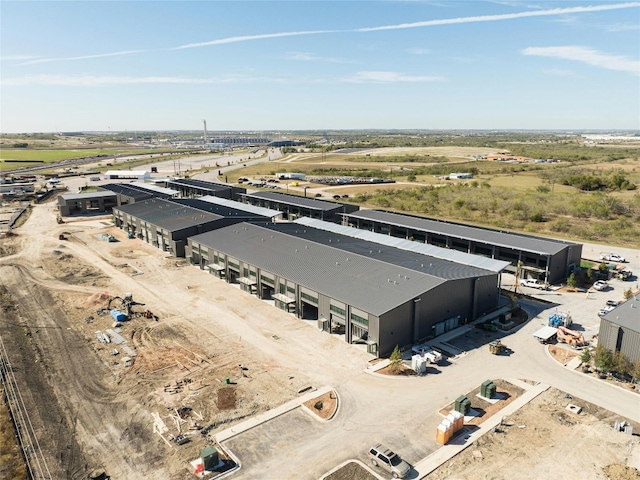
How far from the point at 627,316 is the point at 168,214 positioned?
71.0 meters

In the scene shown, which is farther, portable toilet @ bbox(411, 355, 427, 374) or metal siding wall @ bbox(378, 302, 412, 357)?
metal siding wall @ bbox(378, 302, 412, 357)

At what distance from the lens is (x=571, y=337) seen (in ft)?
139

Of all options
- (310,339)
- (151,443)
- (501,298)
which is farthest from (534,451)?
(501,298)

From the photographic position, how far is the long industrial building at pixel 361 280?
4112cm

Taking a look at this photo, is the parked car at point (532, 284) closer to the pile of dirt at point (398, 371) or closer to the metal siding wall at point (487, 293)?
the metal siding wall at point (487, 293)

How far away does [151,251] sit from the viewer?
74.2 metres

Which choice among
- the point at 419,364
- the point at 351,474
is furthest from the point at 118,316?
the point at 351,474

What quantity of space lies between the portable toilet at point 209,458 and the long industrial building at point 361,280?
17.6 metres

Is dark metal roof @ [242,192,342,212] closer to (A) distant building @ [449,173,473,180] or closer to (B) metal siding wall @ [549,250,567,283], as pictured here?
(B) metal siding wall @ [549,250,567,283]

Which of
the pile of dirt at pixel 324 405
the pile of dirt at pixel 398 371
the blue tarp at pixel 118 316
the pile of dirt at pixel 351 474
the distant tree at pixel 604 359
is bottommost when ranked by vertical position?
the pile of dirt at pixel 351 474

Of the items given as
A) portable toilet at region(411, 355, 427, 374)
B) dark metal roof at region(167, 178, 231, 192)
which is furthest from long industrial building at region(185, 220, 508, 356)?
dark metal roof at region(167, 178, 231, 192)

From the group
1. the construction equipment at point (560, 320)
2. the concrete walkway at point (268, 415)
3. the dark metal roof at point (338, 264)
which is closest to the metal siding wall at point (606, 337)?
the construction equipment at point (560, 320)

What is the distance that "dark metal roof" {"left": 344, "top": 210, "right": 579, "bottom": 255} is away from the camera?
6009cm

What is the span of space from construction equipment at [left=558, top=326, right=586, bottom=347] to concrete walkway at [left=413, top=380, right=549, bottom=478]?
9535mm
